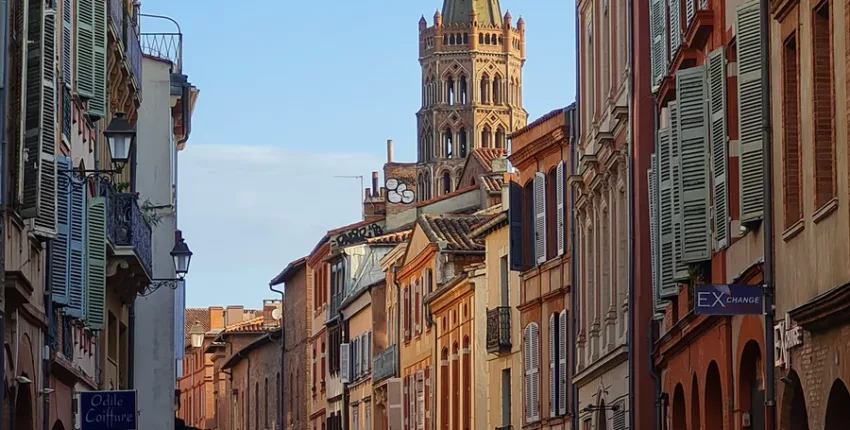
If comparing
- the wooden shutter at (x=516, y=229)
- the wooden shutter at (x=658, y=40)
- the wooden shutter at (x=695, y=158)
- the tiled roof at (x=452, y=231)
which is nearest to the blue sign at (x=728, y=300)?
the wooden shutter at (x=695, y=158)

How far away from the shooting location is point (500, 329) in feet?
151

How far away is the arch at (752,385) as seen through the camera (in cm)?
2198

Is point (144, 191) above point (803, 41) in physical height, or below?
above

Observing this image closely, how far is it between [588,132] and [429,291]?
19.2m

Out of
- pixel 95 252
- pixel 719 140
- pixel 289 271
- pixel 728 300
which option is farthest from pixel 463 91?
pixel 728 300

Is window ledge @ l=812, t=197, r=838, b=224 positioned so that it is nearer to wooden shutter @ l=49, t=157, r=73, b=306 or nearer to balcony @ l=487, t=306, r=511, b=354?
wooden shutter @ l=49, t=157, r=73, b=306

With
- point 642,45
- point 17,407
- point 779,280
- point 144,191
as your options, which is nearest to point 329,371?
point 144,191

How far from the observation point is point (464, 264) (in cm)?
5562

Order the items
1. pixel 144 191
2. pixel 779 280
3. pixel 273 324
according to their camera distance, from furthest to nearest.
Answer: pixel 273 324 → pixel 144 191 → pixel 779 280

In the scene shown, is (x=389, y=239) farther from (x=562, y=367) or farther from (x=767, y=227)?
(x=767, y=227)

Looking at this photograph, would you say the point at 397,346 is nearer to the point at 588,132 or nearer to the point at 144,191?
the point at 144,191

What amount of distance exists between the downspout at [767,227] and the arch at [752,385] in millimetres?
1441

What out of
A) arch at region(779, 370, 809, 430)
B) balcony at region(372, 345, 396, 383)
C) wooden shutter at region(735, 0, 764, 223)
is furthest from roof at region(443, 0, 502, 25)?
arch at region(779, 370, 809, 430)

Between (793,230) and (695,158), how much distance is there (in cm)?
438
